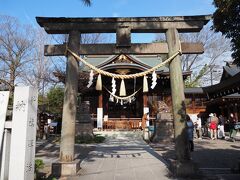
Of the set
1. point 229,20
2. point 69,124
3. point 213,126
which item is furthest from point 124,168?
point 213,126

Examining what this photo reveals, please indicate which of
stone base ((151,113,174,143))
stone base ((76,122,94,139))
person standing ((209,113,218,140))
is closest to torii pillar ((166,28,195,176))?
stone base ((151,113,174,143))

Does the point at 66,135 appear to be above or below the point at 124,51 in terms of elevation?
below

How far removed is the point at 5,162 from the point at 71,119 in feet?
10.7

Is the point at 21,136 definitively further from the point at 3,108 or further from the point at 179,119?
the point at 179,119

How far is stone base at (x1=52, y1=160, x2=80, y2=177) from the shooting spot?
759 centimetres

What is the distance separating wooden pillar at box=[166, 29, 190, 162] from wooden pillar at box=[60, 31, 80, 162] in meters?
2.86

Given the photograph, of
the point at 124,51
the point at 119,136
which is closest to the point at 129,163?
the point at 124,51

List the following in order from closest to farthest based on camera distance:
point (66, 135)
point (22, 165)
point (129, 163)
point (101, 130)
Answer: point (22, 165) < point (66, 135) < point (129, 163) < point (101, 130)

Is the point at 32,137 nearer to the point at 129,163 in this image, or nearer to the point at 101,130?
the point at 129,163

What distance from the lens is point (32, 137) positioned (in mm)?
4992

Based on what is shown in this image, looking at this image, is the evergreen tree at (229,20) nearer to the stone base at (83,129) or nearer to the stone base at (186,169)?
the stone base at (186,169)

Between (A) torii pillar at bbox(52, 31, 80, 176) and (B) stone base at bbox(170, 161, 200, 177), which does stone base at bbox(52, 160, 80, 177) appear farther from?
(B) stone base at bbox(170, 161, 200, 177)

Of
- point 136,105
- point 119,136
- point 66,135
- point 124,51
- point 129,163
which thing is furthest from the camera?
point 136,105

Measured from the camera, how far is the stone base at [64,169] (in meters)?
7.59
